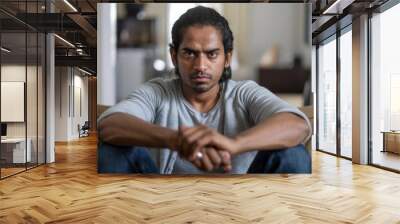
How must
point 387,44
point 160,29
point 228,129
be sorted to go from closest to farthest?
point 228,129 < point 160,29 < point 387,44

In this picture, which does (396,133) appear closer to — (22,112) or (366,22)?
(366,22)

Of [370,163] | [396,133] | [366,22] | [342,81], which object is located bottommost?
[370,163]

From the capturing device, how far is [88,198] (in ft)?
16.9

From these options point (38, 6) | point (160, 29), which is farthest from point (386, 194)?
point (38, 6)

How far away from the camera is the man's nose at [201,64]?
344cm

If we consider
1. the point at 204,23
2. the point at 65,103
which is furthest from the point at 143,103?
the point at 65,103

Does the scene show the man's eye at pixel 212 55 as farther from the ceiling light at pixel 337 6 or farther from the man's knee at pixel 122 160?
the ceiling light at pixel 337 6

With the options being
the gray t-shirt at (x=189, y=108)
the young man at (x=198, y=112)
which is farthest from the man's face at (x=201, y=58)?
the gray t-shirt at (x=189, y=108)

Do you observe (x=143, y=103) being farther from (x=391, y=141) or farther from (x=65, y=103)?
(x=65, y=103)

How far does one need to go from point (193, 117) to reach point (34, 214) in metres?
2.08

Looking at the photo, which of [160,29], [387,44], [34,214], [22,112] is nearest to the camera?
[160,29]

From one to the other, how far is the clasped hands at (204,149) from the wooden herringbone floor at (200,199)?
232cm

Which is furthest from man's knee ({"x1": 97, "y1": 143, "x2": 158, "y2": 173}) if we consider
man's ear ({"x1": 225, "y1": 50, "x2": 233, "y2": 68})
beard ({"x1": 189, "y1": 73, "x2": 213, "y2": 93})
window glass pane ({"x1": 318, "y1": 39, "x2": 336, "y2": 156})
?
window glass pane ({"x1": 318, "y1": 39, "x2": 336, "y2": 156})

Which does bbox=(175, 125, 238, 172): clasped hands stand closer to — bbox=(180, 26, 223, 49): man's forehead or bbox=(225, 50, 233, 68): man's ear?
bbox=(180, 26, 223, 49): man's forehead
